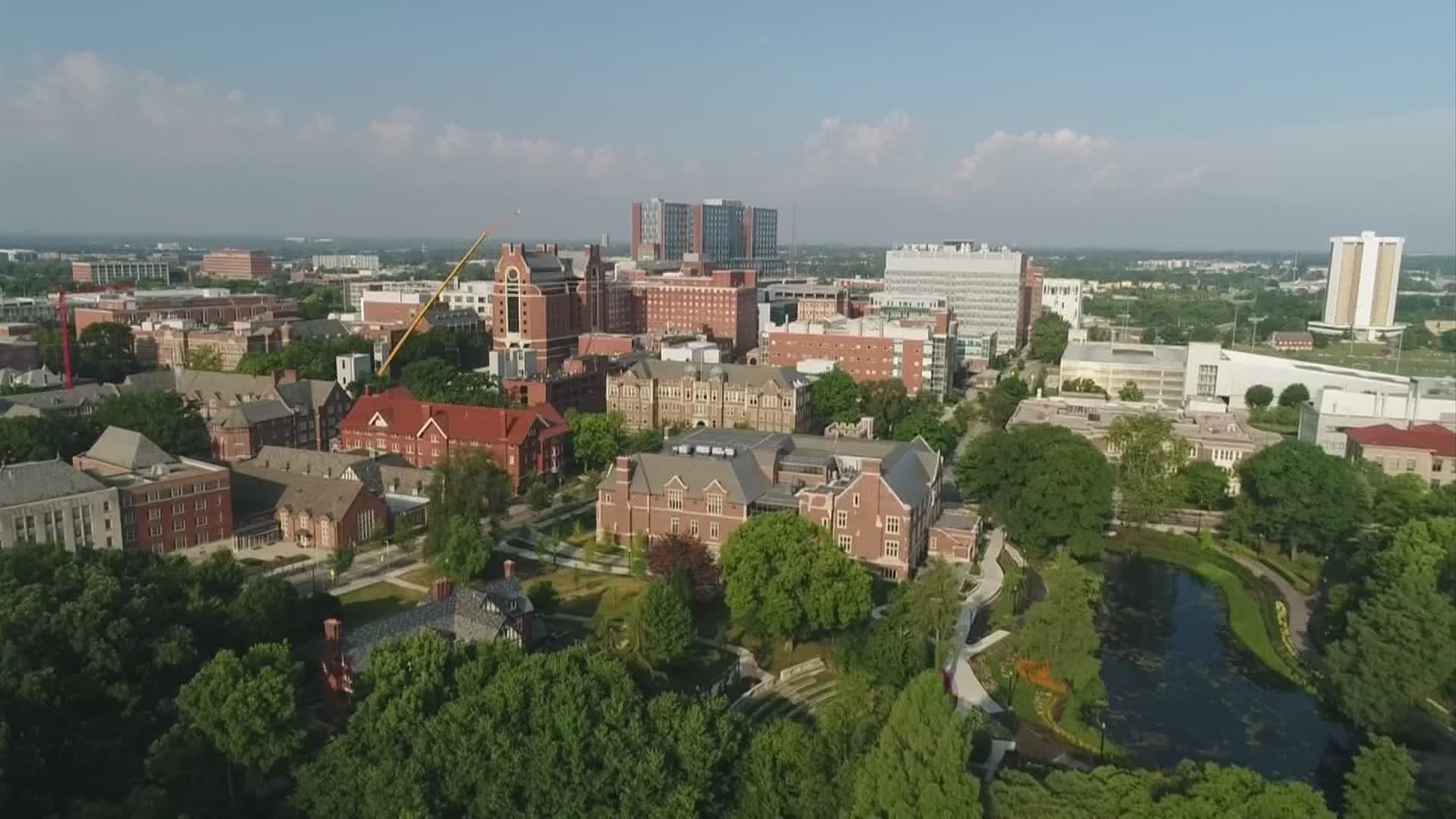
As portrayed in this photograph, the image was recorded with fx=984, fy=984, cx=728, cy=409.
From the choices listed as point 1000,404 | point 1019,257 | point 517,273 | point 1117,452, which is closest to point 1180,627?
point 1117,452

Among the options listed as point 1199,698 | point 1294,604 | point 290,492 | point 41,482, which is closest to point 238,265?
point 290,492

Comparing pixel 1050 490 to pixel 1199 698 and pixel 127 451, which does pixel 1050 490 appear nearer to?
pixel 1199 698

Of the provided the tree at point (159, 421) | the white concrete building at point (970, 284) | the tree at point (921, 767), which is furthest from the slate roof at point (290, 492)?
the white concrete building at point (970, 284)

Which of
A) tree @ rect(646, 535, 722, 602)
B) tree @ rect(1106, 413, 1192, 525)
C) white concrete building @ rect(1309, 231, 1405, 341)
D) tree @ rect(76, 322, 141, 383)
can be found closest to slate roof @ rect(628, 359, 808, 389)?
tree @ rect(1106, 413, 1192, 525)

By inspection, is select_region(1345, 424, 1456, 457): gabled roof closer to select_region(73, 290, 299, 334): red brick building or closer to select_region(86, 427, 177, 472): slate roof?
select_region(86, 427, 177, 472): slate roof

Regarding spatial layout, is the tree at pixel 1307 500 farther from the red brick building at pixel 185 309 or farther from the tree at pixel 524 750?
the red brick building at pixel 185 309

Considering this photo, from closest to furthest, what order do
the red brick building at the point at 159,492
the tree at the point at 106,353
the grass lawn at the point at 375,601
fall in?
the grass lawn at the point at 375,601 → the red brick building at the point at 159,492 → the tree at the point at 106,353
